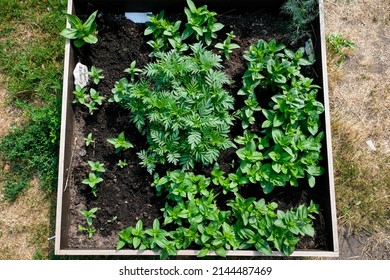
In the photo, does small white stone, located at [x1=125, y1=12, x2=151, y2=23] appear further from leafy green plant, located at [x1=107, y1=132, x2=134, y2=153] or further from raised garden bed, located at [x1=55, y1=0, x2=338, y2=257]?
leafy green plant, located at [x1=107, y1=132, x2=134, y2=153]

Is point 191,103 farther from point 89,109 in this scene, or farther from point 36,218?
point 36,218

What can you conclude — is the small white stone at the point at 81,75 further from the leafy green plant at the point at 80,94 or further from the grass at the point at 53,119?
the grass at the point at 53,119

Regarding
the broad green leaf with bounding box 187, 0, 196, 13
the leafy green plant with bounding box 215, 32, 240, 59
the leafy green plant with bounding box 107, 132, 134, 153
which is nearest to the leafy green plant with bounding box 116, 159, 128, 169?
the leafy green plant with bounding box 107, 132, 134, 153

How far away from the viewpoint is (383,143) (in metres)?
3.07

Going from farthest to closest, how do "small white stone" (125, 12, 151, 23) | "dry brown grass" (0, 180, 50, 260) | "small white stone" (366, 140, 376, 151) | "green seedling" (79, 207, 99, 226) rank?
"small white stone" (366, 140, 376, 151) → "dry brown grass" (0, 180, 50, 260) → "small white stone" (125, 12, 151, 23) → "green seedling" (79, 207, 99, 226)

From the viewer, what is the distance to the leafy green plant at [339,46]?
310 cm

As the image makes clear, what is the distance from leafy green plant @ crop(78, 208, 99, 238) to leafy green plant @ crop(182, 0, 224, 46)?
4.03 ft

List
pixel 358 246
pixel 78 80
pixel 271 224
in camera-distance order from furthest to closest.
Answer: pixel 358 246 → pixel 78 80 → pixel 271 224

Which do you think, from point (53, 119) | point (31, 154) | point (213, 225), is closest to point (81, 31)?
point (53, 119)

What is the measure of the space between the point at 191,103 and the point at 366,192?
1.49 meters

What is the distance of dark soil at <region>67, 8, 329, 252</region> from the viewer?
260 centimetres

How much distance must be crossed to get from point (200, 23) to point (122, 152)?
96 cm

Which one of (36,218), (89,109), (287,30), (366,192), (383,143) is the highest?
(287,30)
